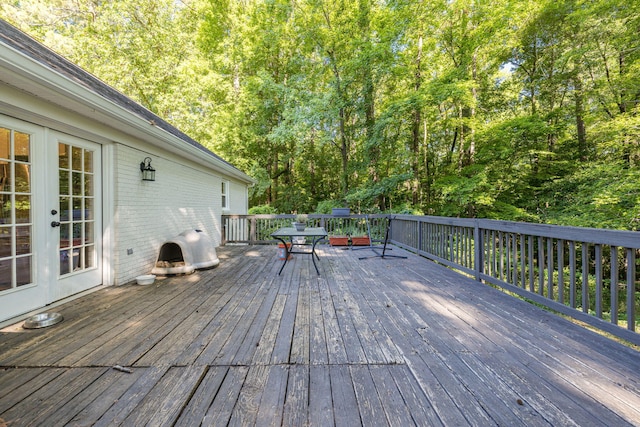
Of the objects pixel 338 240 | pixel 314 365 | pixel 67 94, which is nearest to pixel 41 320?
pixel 67 94

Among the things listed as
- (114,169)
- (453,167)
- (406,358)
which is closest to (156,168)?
(114,169)

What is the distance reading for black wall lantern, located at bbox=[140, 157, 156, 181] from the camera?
401cm

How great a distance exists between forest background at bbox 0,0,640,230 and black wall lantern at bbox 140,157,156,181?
22.9 feet

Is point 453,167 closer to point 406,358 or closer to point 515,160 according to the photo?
point 515,160

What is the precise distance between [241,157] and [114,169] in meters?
9.38

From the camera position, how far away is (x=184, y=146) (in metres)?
4.44

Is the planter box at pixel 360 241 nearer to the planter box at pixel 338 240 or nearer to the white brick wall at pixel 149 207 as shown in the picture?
the planter box at pixel 338 240

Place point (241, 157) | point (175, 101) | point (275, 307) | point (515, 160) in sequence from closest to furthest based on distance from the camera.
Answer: point (275, 307), point (515, 160), point (175, 101), point (241, 157)

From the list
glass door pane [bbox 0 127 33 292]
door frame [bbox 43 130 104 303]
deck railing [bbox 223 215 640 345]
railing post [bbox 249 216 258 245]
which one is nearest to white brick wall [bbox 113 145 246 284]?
door frame [bbox 43 130 104 303]

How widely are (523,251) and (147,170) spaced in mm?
4985

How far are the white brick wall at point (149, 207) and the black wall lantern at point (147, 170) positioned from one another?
0.06 m

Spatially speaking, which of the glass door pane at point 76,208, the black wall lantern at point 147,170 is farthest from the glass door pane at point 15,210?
the black wall lantern at point 147,170

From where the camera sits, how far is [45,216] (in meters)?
2.68

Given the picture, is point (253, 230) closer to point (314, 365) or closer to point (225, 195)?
point (225, 195)
